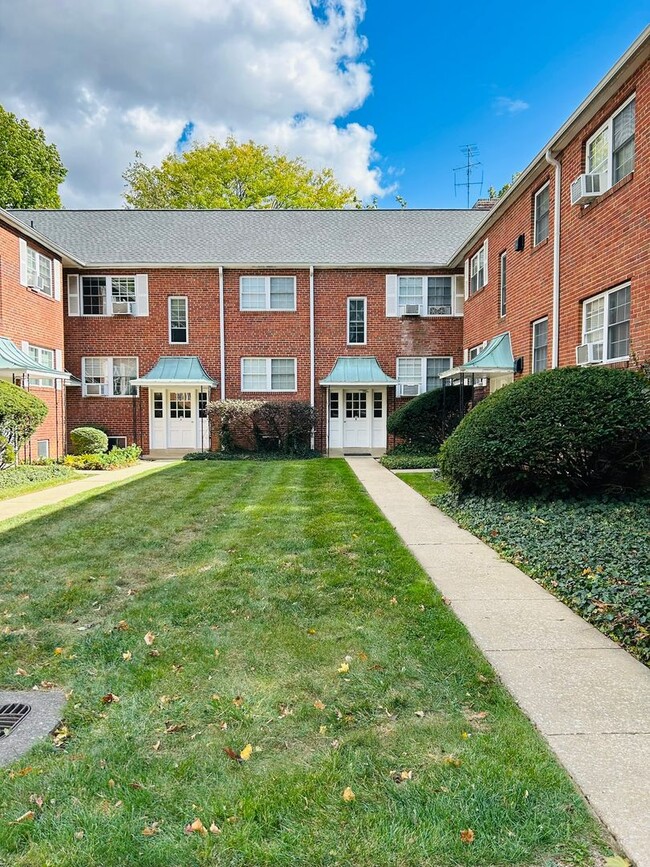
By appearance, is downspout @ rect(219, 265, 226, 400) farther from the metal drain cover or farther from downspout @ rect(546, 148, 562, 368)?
the metal drain cover

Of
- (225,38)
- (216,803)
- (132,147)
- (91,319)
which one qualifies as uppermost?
(132,147)

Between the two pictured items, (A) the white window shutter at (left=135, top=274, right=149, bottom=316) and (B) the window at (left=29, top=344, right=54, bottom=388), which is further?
(A) the white window shutter at (left=135, top=274, right=149, bottom=316)

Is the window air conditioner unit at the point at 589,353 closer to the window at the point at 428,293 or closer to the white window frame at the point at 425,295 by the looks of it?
the white window frame at the point at 425,295

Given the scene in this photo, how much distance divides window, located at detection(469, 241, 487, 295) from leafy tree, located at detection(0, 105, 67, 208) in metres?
24.1

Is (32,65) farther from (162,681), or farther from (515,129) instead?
(162,681)

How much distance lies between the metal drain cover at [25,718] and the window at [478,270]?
49.3 ft

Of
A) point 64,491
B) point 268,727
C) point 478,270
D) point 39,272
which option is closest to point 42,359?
point 39,272

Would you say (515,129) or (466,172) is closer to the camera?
(515,129)

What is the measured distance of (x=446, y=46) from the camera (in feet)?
48.9

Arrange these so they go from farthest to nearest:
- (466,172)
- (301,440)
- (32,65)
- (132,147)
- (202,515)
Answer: (132,147)
(466,172)
(301,440)
(32,65)
(202,515)

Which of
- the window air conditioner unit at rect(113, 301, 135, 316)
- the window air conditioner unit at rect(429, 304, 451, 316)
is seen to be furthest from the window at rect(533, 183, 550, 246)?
the window air conditioner unit at rect(113, 301, 135, 316)

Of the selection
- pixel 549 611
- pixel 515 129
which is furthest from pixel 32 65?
pixel 549 611

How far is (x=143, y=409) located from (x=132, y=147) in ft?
70.2

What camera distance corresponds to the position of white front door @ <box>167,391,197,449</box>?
18.5 metres
